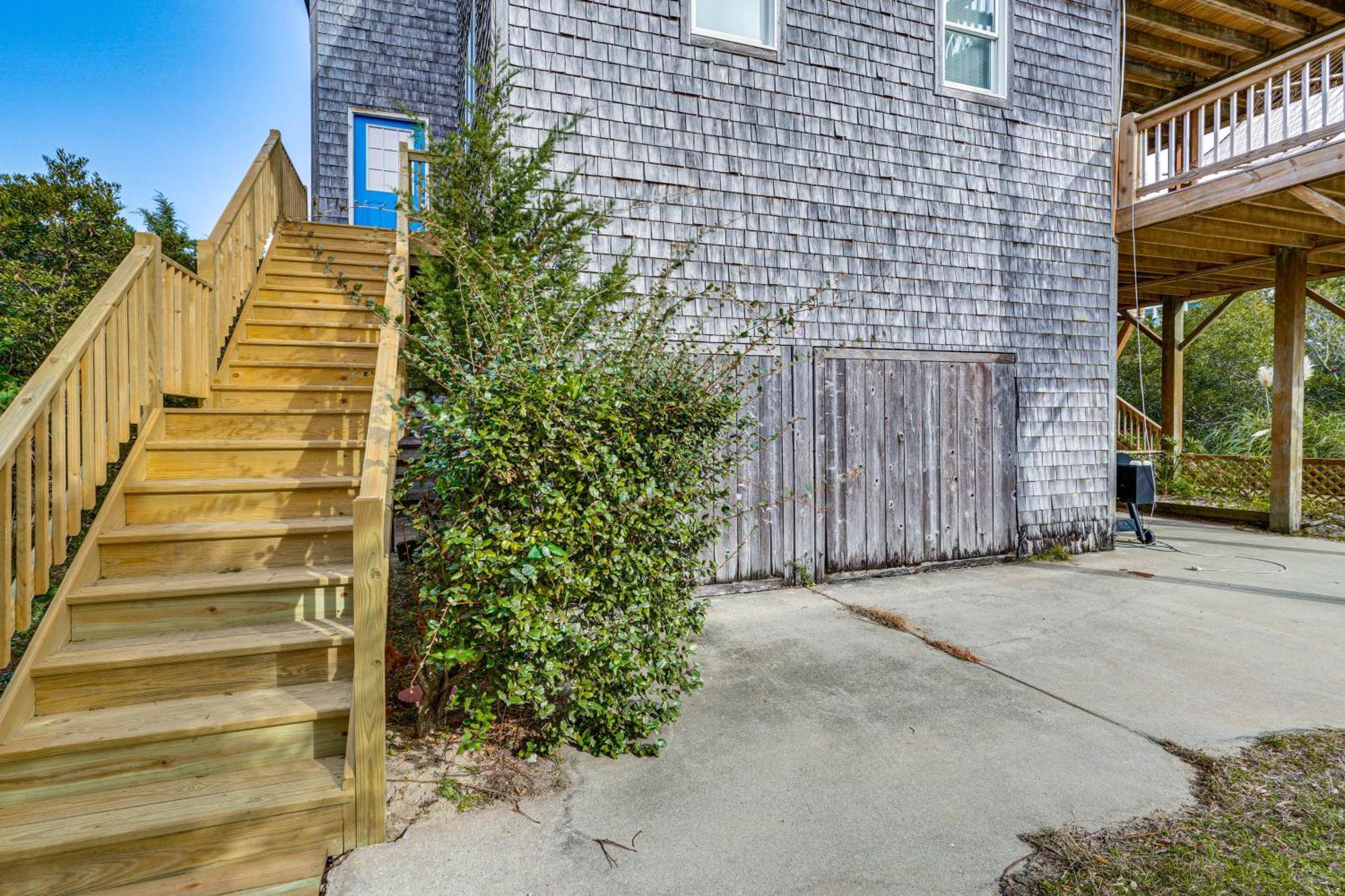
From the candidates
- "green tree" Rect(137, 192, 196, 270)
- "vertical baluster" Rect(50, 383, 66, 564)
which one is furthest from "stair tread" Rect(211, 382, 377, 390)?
"green tree" Rect(137, 192, 196, 270)

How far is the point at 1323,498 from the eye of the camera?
8.05 metres

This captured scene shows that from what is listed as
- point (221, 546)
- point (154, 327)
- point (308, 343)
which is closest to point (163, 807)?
point (221, 546)

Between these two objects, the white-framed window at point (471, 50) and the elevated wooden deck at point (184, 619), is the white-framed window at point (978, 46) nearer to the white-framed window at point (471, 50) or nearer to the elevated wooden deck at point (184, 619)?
the white-framed window at point (471, 50)

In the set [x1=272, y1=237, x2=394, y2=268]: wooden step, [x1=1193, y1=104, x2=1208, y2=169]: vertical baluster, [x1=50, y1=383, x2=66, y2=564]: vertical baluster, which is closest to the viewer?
[x1=50, y1=383, x2=66, y2=564]: vertical baluster

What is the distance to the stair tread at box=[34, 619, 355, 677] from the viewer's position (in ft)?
7.22

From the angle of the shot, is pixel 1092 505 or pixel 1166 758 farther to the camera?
pixel 1092 505

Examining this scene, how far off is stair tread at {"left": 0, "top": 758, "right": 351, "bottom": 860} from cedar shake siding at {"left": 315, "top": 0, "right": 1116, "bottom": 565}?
364 cm

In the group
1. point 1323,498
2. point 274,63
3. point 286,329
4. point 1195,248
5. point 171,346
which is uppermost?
point 274,63

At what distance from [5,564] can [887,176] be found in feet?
18.9

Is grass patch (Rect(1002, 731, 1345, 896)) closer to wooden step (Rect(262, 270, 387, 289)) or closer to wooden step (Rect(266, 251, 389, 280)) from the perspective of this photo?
wooden step (Rect(262, 270, 387, 289))

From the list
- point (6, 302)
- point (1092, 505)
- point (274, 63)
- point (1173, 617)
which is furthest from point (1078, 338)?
point (274, 63)

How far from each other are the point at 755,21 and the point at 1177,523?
803cm

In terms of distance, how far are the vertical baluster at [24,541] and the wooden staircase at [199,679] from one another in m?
0.09

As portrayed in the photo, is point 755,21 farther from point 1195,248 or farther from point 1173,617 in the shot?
point 1195,248
